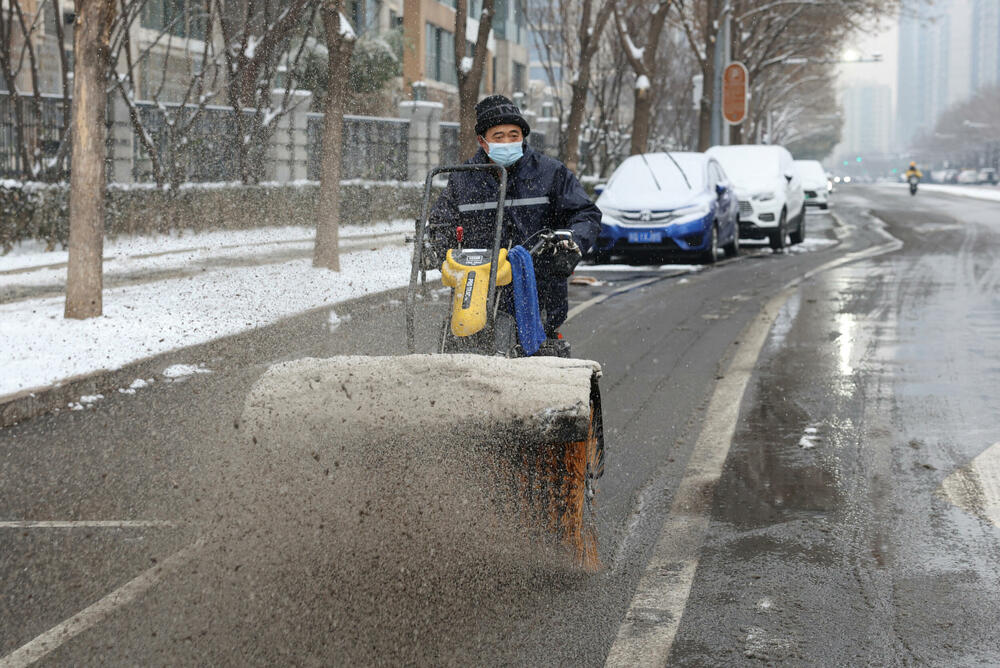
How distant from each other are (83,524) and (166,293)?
7995mm

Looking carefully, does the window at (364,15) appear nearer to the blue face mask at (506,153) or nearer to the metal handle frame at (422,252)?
the blue face mask at (506,153)

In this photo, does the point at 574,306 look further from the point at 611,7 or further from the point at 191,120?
the point at 611,7

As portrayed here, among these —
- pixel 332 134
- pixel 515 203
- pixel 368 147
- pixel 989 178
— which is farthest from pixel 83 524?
pixel 989 178

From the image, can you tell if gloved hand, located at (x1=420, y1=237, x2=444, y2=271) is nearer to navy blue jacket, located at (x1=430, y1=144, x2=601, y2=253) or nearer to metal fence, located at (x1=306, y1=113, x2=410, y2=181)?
navy blue jacket, located at (x1=430, y1=144, x2=601, y2=253)

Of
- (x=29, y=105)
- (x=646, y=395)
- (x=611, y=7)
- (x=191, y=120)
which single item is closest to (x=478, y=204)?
(x=646, y=395)

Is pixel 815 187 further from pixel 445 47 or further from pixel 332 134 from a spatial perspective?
pixel 332 134

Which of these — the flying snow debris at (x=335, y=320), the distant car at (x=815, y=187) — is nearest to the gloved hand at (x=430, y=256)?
the flying snow debris at (x=335, y=320)

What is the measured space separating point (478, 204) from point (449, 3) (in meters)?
47.4

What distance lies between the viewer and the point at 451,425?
384cm

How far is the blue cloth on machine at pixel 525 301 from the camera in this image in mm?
4828

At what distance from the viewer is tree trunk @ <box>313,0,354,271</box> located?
15.1m

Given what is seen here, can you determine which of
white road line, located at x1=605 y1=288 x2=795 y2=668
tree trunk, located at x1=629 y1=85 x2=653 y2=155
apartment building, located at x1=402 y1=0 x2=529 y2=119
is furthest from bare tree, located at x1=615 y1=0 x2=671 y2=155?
white road line, located at x1=605 y1=288 x2=795 y2=668

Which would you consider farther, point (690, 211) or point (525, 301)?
point (690, 211)

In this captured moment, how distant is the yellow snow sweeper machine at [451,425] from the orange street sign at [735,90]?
31.6m
